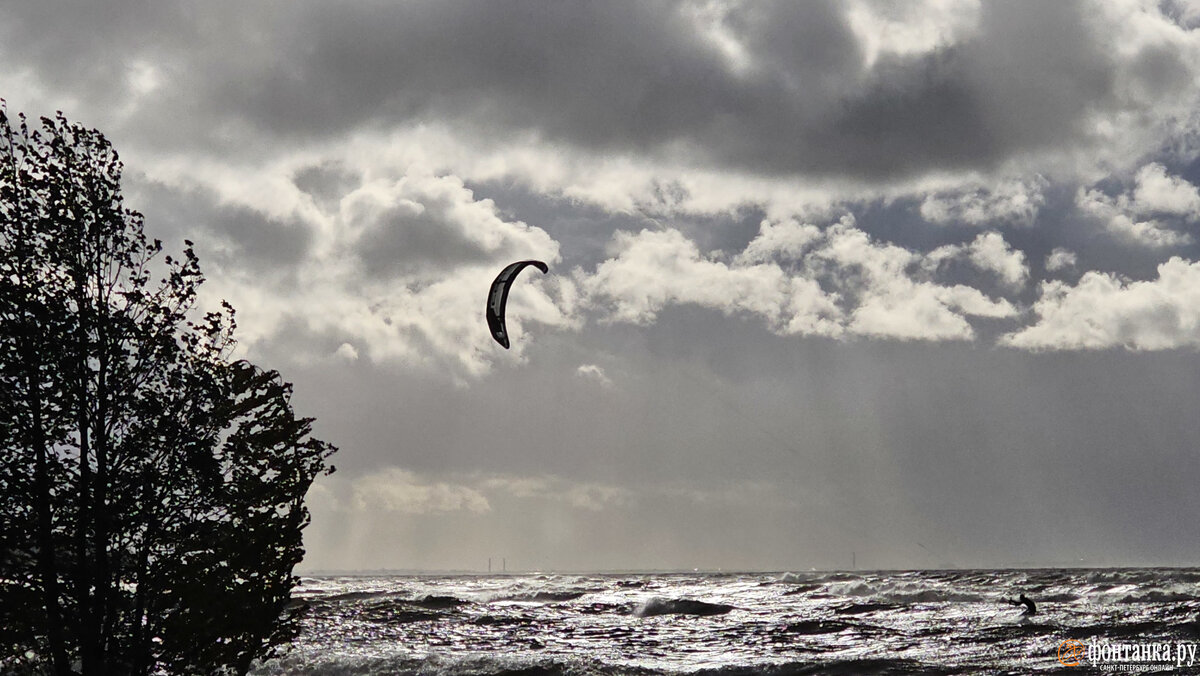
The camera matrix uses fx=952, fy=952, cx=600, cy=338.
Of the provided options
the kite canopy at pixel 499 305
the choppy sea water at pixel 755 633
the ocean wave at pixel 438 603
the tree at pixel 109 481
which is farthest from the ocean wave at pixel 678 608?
the tree at pixel 109 481

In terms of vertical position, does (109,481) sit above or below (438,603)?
above

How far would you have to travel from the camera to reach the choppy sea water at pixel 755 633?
82.4 feet

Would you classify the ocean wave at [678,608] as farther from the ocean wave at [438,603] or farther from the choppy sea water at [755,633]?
the ocean wave at [438,603]

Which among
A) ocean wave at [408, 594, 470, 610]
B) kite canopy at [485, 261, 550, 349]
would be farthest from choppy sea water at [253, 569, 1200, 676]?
kite canopy at [485, 261, 550, 349]

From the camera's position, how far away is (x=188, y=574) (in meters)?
9.33

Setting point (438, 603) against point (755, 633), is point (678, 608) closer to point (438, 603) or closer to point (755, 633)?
point (438, 603)

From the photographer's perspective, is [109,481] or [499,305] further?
[499,305]

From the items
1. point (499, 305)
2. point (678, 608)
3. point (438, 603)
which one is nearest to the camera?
point (499, 305)

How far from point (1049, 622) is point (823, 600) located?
2470cm

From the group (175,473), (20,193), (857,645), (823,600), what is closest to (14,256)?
(20,193)

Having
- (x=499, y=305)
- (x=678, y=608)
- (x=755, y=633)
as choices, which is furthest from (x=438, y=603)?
(x=499, y=305)

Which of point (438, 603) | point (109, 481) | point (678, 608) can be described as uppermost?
point (109, 481)

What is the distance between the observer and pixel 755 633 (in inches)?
1407

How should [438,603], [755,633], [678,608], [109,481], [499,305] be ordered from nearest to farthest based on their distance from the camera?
[109,481] → [499,305] → [755,633] → [678,608] → [438,603]
